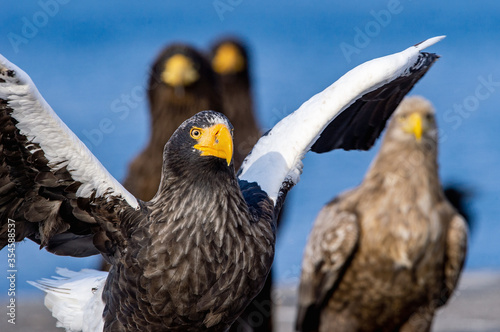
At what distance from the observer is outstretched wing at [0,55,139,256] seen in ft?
11.0

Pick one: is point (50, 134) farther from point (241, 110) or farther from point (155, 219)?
point (241, 110)

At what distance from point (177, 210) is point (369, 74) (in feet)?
4.07

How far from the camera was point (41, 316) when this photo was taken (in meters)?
6.53

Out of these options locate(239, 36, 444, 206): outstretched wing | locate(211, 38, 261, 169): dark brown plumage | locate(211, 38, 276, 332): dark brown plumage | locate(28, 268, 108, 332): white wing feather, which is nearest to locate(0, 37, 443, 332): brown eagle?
locate(28, 268, 108, 332): white wing feather

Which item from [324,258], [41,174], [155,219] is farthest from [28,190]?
[324,258]

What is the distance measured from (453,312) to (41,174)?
383 cm

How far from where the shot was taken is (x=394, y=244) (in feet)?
15.9

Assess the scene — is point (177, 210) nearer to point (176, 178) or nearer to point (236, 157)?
point (176, 178)

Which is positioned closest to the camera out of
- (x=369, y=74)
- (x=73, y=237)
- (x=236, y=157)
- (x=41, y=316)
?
(x=73, y=237)

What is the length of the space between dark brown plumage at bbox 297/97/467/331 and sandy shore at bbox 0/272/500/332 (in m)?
1.17

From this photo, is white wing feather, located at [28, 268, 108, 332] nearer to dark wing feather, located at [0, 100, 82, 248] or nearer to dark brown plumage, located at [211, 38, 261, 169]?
dark wing feather, located at [0, 100, 82, 248]

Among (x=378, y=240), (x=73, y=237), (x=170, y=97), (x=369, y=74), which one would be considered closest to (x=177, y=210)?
(x=73, y=237)

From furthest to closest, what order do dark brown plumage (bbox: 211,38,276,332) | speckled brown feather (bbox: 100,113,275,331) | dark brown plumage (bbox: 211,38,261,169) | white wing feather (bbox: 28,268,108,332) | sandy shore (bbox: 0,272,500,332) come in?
dark brown plumage (bbox: 211,38,261,169) < sandy shore (bbox: 0,272,500,332) < dark brown plumage (bbox: 211,38,276,332) < white wing feather (bbox: 28,268,108,332) < speckled brown feather (bbox: 100,113,275,331)

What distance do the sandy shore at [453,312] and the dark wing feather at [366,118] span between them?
1.54m
